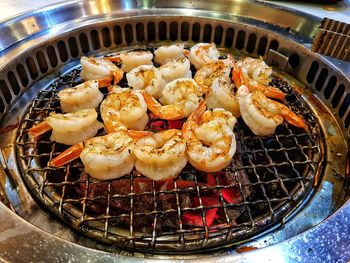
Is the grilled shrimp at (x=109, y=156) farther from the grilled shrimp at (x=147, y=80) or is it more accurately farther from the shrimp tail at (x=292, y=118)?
the shrimp tail at (x=292, y=118)

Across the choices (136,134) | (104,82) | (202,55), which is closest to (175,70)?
(202,55)

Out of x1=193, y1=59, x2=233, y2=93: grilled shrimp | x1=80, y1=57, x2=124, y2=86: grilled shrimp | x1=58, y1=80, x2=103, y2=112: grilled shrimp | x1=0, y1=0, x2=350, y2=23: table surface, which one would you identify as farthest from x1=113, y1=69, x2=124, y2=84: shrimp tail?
x1=0, y1=0, x2=350, y2=23: table surface

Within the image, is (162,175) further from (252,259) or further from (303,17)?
(303,17)

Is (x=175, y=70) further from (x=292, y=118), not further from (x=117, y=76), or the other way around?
(x=292, y=118)

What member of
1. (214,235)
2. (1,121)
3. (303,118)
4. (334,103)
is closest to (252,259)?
(214,235)

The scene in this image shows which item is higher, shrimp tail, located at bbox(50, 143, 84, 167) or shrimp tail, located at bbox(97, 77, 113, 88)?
shrimp tail, located at bbox(97, 77, 113, 88)

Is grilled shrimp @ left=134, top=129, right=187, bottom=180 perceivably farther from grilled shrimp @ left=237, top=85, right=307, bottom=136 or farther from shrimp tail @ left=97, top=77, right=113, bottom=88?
shrimp tail @ left=97, top=77, right=113, bottom=88

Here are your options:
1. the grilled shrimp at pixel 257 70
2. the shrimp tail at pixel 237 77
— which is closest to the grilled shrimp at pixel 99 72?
the shrimp tail at pixel 237 77
